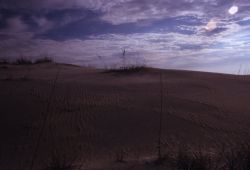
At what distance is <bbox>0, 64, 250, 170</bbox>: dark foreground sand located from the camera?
616 cm

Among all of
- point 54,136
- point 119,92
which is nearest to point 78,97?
point 119,92

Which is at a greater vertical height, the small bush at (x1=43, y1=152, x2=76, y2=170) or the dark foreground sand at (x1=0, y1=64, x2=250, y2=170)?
the dark foreground sand at (x1=0, y1=64, x2=250, y2=170)

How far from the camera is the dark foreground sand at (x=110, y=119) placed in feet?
20.2

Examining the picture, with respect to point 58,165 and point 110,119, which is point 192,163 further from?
point 110,119

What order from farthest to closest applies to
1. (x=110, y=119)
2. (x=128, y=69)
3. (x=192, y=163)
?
1. (x=128, y=69)
2. (x=110, y=119)
3. (x=192, y=163)

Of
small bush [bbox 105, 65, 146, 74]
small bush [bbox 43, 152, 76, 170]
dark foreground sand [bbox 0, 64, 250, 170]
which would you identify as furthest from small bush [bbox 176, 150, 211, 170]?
small bush [bbox 105, 65, 146, 74]

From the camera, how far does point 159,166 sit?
534 centimetres

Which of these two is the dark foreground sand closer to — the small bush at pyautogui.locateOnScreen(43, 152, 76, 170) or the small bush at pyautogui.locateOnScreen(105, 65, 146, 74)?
the small bush at pyautogui.locateOnScreen(43, 152, 76, 170)

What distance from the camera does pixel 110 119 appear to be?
24.8 ft

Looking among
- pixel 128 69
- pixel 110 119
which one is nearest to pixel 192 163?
pixel 110 119

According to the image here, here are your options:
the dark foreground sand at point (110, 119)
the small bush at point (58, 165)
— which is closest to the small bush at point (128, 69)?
the dark foreground sand at point (110, 119)

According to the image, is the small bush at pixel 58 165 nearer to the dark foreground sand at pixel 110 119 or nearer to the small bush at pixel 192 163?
the dark foreground sand at pixel 110 119

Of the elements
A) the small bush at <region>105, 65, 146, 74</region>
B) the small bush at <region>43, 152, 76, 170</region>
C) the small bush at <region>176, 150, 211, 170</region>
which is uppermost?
the small bush at <region>105, 65, 146, 74</region>

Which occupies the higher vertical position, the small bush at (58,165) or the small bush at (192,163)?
the small bush at (192,163)
